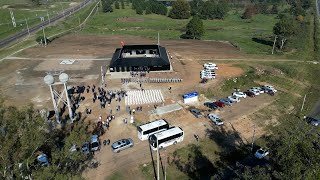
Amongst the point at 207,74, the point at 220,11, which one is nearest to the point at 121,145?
the point at 207,74

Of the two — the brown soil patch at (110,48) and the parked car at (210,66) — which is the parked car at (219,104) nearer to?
the parked car at (210,66)

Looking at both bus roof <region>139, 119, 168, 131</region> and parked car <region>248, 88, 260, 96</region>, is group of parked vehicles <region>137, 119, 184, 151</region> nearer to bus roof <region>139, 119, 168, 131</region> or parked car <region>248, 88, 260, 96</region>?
bus roof <region>139, 119, 168, 131</region>

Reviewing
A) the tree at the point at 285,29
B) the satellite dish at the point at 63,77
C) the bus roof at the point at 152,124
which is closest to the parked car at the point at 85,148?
the bus roof at the point at 152,124

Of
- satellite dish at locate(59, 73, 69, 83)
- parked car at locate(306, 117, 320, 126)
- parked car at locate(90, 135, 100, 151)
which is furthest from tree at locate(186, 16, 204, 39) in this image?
parked car at locate(90, 135, 100, 151)

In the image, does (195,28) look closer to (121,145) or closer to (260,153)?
(260,153)

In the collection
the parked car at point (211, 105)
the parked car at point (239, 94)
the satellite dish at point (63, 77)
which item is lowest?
the parked car at point (211, 105)
